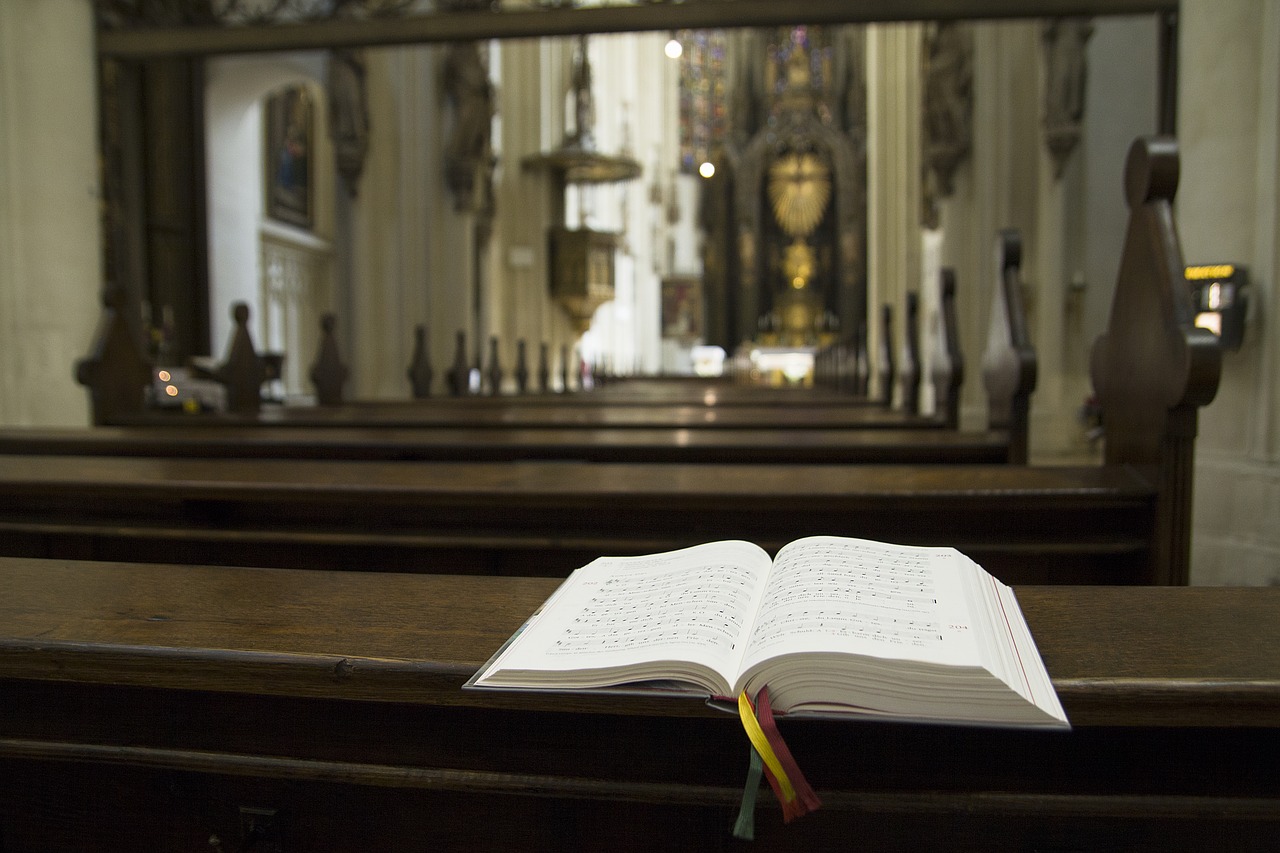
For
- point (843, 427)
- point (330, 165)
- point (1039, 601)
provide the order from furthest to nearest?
point (330, 165) < point (843, 427) < point (1039, 601)

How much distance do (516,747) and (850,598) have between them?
0.32 metres

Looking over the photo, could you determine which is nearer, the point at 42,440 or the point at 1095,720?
the point at 1095,720

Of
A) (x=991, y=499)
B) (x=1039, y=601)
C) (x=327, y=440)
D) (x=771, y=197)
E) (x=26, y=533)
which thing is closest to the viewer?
(x=1039, y=601)

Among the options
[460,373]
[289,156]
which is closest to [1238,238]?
[460,373]

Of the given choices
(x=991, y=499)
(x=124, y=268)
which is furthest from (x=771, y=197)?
(x=991, y=499)

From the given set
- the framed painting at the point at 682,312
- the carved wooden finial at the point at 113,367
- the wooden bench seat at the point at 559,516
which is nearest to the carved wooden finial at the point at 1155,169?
the wooden bench seat at the point at 559,516

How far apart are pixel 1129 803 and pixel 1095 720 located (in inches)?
4.0

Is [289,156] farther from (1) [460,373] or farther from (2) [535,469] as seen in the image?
(2) [535,469]

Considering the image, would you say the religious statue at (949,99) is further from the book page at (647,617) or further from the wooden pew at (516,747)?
the book page at (647,617)

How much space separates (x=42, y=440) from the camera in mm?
3018

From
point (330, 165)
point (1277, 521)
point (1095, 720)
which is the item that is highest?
point (330, 165)

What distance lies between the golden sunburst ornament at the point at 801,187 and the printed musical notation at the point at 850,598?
2423 cm

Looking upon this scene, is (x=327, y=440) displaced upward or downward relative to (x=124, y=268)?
downward

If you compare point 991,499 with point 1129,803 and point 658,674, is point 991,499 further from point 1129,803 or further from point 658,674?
point 658,674
